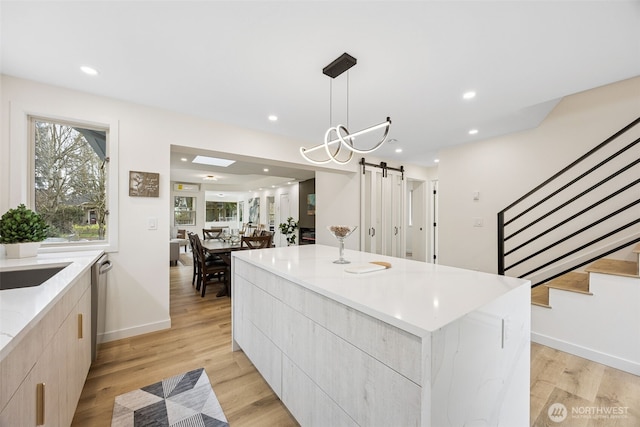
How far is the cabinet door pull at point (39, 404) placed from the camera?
0.98 m

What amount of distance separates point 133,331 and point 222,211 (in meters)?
9.48

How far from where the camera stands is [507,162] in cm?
374

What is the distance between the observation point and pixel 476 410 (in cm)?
103

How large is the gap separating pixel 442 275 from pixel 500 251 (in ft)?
7.45

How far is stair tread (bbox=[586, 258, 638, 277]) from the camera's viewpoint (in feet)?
7.24

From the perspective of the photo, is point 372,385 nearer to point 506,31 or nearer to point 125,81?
point 506,31

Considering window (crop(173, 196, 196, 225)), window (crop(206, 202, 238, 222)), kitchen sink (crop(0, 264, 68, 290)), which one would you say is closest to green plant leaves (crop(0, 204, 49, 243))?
kitchen sink (crop(0, 264, 68, 290))

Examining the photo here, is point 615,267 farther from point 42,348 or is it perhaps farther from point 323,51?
point 42,348

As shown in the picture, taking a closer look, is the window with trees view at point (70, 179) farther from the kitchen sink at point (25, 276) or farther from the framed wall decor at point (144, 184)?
the kitchen sink at point (25, 276)

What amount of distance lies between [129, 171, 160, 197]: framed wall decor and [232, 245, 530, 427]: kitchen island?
1.85m

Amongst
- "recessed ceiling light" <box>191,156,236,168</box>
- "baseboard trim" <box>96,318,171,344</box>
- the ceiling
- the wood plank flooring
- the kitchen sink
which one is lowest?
the wood plank flooring

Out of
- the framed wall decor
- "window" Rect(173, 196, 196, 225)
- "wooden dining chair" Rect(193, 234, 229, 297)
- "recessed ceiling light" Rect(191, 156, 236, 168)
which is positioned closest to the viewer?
the framed wall decor

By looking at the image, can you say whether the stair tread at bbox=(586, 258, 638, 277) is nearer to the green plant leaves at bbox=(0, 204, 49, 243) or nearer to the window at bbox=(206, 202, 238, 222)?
the green plant leaves at bbox=(0, 204, 49, 243)

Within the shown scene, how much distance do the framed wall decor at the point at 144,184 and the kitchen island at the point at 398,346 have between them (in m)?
1.85
